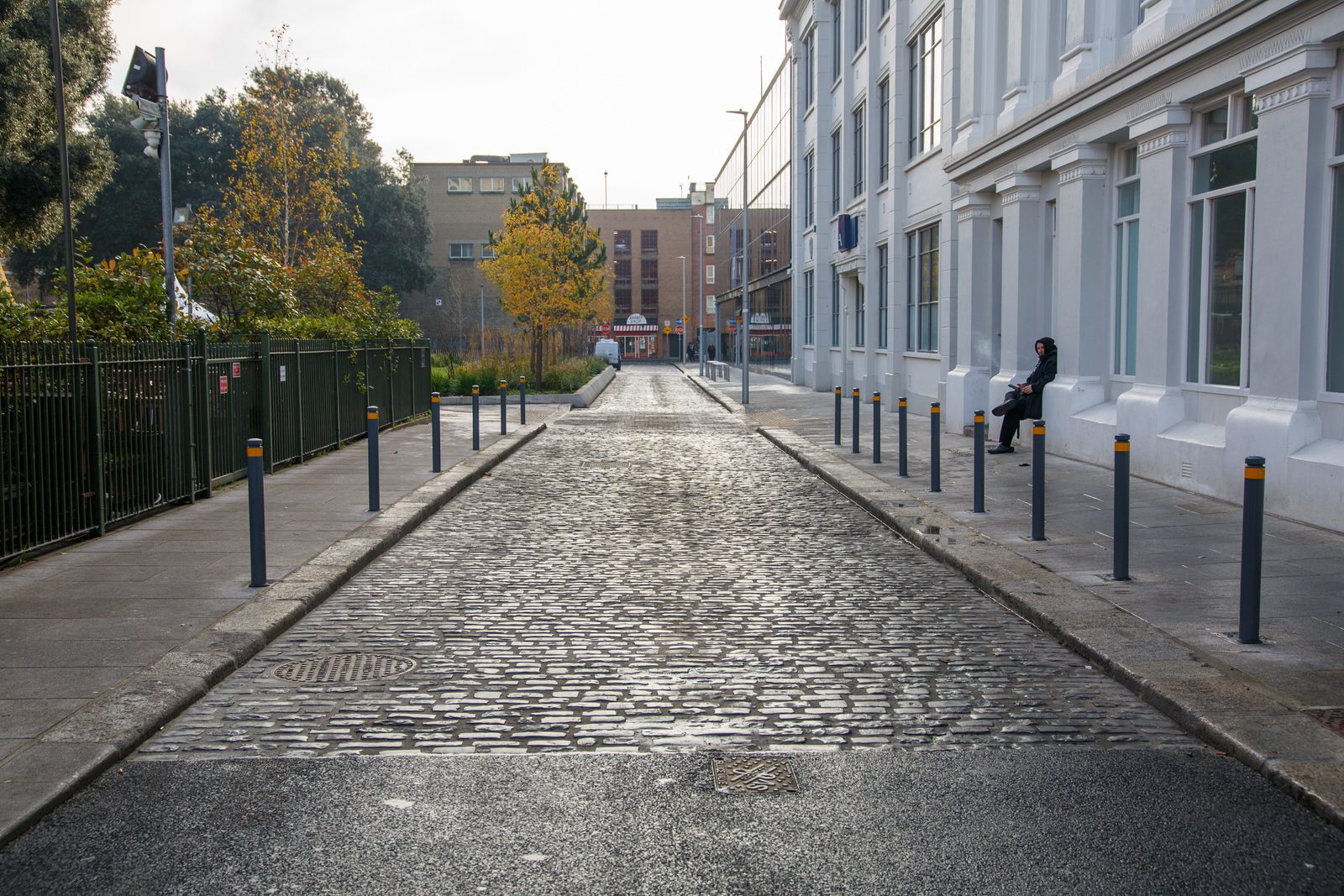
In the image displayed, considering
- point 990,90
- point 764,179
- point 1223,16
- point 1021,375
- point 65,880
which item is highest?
point 764,179

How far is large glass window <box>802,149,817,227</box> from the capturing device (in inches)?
1576

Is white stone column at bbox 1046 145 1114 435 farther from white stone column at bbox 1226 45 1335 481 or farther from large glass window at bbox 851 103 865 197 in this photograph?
large glass window at bbox 851 103 865 197

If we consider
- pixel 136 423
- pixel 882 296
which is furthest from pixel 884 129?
pixel 136 423

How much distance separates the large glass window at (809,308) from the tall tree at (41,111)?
22064 millimetres

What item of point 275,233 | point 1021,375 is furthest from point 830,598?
point 275,233

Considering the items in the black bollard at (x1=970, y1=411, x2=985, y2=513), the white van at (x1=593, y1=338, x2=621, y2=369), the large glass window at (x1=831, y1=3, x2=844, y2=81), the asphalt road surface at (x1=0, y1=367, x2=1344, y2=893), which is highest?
the large glass window at (x1=831, y1=3, x2=844, y2=81)

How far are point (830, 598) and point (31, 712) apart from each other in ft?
15.7

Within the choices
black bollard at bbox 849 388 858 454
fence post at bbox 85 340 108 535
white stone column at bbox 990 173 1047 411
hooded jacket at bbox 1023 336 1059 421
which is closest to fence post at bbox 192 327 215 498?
fence post at bbox 85 340 108 535

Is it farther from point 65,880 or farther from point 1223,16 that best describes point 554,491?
point 65,880

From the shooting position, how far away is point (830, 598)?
25.9 feet

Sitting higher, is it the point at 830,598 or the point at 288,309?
the point at 288,309

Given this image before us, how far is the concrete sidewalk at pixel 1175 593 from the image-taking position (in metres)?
4.92

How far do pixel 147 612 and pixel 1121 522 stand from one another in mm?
6279

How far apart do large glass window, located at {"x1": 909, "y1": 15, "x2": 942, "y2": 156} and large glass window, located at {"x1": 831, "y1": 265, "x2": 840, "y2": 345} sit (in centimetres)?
1115
